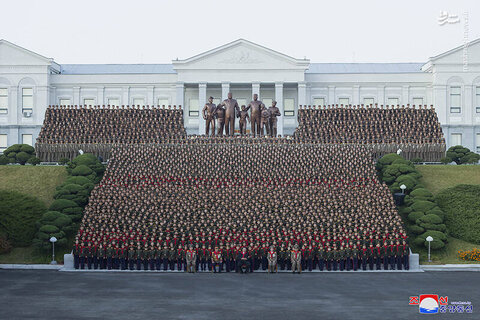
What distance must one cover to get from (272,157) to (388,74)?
31.6 metres

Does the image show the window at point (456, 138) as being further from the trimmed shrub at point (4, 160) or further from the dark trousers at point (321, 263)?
the trimmed shrub at point (4, 160)

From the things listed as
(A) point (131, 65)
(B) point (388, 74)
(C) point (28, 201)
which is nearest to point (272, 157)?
(C) point (28, 201)

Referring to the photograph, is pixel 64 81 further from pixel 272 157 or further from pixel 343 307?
pixel 343 307

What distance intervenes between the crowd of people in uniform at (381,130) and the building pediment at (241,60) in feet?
67.3

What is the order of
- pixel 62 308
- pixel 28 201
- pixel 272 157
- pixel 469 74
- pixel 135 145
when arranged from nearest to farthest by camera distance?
pixel 62 308
pixel 28 201
pixel 272 157
pixel 135 145
pixel 469 74

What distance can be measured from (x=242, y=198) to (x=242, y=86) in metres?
33.9

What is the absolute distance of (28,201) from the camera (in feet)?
104

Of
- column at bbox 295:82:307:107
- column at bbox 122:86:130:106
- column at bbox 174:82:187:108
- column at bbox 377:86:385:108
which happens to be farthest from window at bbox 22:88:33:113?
column at bbox 377:86:385:108

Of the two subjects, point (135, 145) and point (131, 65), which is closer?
point (135, 145)

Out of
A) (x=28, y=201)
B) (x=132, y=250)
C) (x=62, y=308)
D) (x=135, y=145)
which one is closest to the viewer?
(x=62, y=308)

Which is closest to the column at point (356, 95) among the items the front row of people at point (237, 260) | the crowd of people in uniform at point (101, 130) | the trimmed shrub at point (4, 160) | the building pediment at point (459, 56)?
the building pediment at point (459, 56)

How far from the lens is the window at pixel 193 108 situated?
62.7 meters

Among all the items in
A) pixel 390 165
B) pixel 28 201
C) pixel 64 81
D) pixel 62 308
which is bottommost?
pixel 62 308

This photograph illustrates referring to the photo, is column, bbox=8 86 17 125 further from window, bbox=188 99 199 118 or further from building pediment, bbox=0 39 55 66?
window, bbox=188 99 199 118
